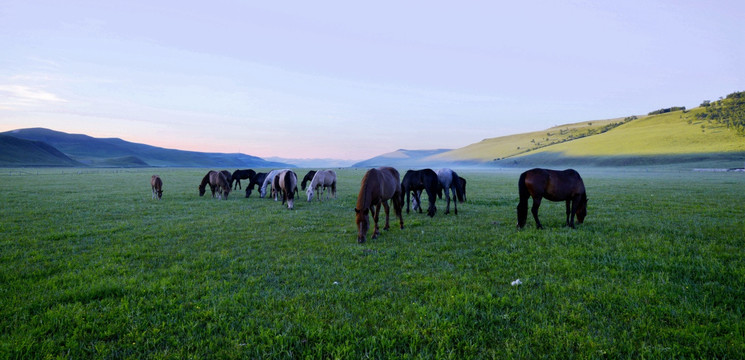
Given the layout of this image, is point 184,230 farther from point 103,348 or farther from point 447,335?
point 447,335

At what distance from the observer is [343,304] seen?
4.78 m

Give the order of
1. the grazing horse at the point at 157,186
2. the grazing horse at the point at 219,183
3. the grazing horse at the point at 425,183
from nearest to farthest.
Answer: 1. the grazing horse at the point at 425,183
2. the grazing horse at the point at 157,186
3. the grazing horse at the point at 219,183

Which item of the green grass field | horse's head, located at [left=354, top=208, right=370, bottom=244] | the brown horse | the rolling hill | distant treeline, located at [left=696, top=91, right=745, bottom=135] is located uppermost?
distant treeline, located at [left=696, top=91, right=745, bottom=135]

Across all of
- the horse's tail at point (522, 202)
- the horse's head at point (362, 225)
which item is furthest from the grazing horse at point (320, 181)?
the horse's tail at point (522, 202)

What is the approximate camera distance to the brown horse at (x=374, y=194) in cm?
880

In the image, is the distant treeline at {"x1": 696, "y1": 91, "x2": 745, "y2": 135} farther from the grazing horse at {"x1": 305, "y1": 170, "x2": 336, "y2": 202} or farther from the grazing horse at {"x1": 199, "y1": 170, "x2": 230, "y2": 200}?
the grazing horse at {"x1": 199, "y1": 170, "x2": 230, "y2": 200}

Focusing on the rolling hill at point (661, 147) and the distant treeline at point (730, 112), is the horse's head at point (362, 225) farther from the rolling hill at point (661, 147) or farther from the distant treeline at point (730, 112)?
the distant treeline at point (730, 112)

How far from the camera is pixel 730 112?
105688mm

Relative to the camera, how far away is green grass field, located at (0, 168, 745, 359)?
368 cm

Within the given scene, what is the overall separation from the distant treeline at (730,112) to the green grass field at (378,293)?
5017 inches

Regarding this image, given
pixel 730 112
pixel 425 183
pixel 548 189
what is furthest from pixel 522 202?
pixel 730 112

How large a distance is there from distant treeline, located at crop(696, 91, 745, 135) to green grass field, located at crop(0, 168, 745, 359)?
418 ft

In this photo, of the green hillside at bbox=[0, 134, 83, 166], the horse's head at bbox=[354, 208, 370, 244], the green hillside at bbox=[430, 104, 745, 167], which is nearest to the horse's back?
the horse's head at bbox=[354, 208, 370, 244]

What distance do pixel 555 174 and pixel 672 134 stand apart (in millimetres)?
133740
